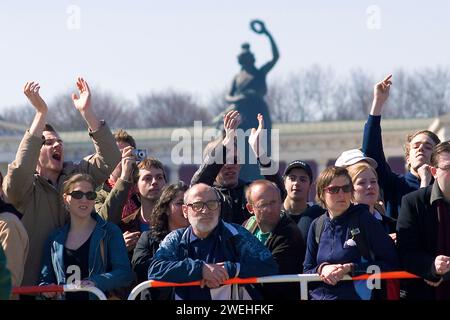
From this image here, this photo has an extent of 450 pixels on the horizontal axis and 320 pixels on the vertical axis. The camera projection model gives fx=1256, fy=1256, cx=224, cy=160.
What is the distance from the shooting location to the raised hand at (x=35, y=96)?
10258mm

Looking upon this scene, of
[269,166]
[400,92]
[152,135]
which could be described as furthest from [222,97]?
[269,166]

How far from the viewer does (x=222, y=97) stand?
90.9 metres

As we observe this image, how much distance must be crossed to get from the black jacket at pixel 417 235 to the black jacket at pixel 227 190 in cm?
183

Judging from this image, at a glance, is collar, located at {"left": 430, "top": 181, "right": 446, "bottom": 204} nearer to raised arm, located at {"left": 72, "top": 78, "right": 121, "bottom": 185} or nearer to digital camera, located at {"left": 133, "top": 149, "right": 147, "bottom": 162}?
raised arm, located at {"left": 72, "top": 78, "right": 121, "bottom": 185}

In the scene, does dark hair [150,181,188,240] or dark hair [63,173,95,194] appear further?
dark hair [150,181,188,240]

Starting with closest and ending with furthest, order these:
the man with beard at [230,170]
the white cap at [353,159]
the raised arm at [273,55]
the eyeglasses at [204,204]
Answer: the eyeglasses at [204,204], the white cap at [353,159], the man with beard at [230,170], the raised arm at [273,55]

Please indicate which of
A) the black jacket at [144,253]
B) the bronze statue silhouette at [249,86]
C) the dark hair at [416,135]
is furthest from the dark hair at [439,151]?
the bronze statue silhouette at [249,86]

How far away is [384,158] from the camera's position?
1080 centimetres

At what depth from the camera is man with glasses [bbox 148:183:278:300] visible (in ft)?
30.2

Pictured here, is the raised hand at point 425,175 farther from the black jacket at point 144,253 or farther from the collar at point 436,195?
the black jacket at point 144,253

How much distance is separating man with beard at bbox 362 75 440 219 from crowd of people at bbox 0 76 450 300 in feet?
0.04

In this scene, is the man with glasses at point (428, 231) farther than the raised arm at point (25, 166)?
No

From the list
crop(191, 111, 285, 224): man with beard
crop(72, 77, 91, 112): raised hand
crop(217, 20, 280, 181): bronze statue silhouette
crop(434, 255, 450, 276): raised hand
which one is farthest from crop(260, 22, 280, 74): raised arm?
crop(434, 255, 450, 276): raised hand

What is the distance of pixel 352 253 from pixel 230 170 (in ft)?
6.73
